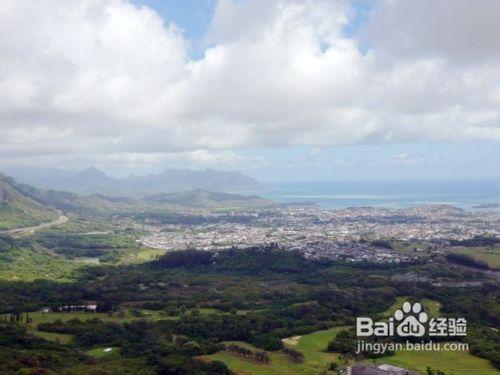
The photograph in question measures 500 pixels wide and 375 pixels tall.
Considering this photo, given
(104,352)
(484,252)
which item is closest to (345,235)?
(484,252)

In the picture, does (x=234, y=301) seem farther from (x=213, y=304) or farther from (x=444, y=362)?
(x=444, y=362)

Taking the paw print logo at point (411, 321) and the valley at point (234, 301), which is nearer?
the valley at point (234, 301)

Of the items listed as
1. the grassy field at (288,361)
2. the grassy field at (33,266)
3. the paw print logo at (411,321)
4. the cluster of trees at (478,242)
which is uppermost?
the cluster of trees at (478,242)

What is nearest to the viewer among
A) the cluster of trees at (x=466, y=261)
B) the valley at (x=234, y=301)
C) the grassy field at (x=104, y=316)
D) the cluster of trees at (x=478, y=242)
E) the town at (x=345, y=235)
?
the valley at (x=234, y=301)

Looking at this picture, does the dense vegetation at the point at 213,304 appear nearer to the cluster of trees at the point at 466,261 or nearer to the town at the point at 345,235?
the cluster of trees at the point at 466,261

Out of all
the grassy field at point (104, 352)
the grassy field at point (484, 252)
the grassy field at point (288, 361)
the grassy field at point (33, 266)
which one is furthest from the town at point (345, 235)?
the grassy field at point (104, 352)

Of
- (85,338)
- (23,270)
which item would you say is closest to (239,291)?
(85,338)
